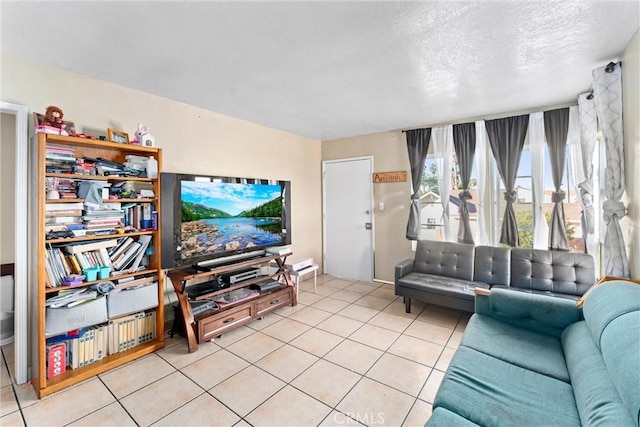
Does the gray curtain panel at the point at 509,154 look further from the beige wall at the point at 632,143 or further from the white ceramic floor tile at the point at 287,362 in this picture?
the white ceramic floor tile at the point at 287,362

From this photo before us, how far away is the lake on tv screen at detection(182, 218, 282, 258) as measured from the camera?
8.89 feet

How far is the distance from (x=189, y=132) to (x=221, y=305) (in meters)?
1.91

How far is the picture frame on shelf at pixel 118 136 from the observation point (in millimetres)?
2311

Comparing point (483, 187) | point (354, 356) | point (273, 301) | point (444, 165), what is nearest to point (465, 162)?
point (444, 165)

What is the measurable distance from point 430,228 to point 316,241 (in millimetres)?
1895

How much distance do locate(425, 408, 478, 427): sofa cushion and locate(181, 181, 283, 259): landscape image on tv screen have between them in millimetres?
2366

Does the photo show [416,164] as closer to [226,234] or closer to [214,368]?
[226,234]

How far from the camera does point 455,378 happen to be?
1456mm

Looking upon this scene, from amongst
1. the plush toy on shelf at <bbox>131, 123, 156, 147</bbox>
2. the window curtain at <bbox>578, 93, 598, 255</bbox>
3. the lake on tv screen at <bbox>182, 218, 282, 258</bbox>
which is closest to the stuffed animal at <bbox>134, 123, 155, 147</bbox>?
the plush toy on shelf at <bbox>131, 123, 156, 147</bbox>

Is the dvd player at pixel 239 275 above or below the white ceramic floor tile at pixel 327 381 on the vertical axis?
above

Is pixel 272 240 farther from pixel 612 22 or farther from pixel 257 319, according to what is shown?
pixel 612 22

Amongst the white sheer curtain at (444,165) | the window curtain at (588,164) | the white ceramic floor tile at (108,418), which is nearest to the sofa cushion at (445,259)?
the white sheer curtain at (444,165)

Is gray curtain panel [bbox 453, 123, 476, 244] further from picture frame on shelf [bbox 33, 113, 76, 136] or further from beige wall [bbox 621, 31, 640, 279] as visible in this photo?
picture frame on shelf [bbox 33, 113, 76, 136]

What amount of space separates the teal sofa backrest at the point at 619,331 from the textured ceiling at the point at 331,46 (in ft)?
5.24
